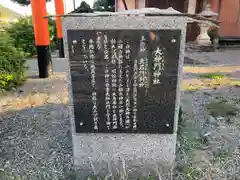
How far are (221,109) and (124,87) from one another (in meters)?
2.17

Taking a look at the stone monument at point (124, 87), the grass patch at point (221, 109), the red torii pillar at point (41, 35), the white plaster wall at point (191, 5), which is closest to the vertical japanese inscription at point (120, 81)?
the stone monument at point (124, 87)

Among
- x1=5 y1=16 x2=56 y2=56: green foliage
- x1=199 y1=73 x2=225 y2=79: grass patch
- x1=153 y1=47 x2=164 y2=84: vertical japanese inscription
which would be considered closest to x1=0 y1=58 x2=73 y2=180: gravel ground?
x1=153 y1=47 x2=164 y2=84: vertical japanese inscription

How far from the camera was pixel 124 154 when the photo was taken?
2.31 m

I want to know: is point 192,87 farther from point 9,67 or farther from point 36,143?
point 9,67

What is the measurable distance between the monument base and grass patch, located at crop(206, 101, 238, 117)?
158 centimetres

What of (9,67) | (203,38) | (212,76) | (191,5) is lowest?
(212,76)

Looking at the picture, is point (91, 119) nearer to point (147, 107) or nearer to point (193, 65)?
point (147, 107)

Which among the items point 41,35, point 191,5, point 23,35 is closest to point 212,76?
point 41,35

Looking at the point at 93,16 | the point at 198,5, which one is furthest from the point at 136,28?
the point at 198,5

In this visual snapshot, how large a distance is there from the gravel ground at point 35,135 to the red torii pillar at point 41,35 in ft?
2.90

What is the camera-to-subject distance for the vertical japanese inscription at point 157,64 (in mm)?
2010

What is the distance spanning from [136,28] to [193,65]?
5.56 m

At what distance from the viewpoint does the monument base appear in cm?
227

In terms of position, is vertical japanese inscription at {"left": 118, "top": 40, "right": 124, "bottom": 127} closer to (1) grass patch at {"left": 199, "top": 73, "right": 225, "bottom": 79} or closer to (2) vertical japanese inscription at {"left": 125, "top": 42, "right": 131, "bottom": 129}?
(2) vertical japanese inscription at {"left": 125, "top": 42, "right": 131, "bottom": 129}
